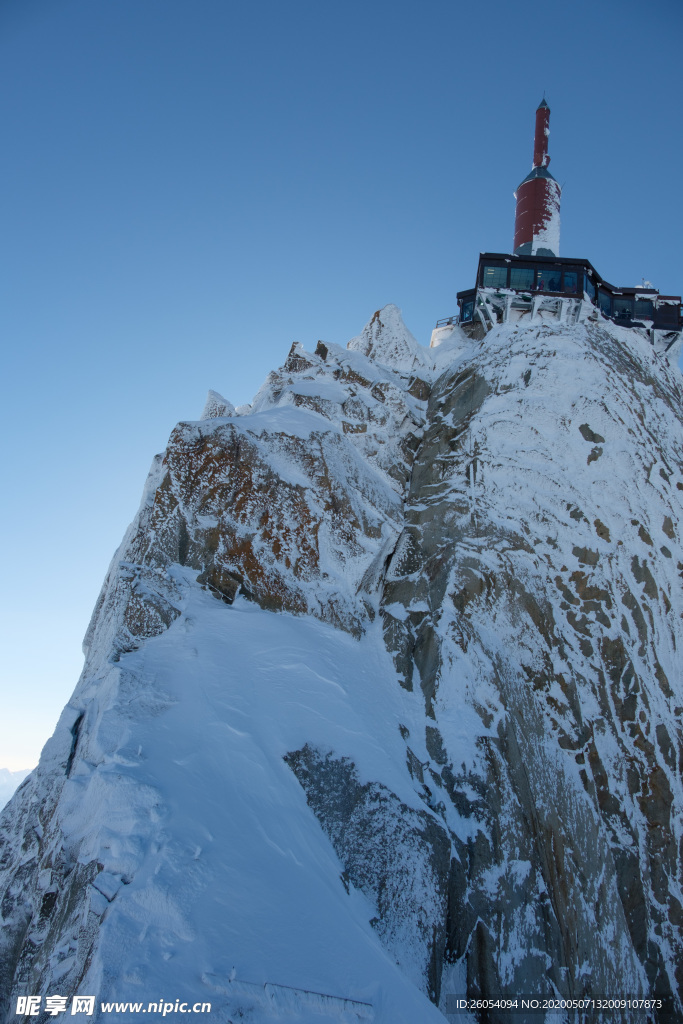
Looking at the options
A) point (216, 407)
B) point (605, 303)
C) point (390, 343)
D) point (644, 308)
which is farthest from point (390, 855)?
point (644, 308)

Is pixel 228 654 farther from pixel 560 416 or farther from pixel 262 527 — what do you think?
pixel 560 416

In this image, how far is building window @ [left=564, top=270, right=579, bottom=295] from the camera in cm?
4259

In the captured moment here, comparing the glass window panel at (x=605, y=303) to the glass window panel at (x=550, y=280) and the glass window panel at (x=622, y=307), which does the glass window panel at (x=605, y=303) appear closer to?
the glass window panel at (x=622, y=307)

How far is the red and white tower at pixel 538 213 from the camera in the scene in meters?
50.4

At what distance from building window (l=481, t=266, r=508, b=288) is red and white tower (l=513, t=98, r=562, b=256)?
6.80m

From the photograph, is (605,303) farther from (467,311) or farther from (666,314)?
(467,311)

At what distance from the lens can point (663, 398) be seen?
38.0 m

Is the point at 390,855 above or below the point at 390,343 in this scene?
below

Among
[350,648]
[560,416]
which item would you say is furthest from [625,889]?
[560,416]

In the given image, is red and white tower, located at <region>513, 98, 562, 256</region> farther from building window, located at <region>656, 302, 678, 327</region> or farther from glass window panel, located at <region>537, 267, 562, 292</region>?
building window, located at <region>656, 302, 678, 327</region>

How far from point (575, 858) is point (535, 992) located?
4.36 metres

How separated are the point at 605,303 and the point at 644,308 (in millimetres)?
2405

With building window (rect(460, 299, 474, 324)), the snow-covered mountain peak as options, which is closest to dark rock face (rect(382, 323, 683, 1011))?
the snow-covered mountain peak

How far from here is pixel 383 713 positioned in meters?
25.0
